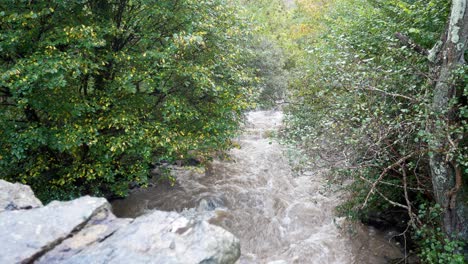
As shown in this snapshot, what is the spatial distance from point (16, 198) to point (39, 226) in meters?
1.10

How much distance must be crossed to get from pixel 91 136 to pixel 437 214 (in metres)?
6.95

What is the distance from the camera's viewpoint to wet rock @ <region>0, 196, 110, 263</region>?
346 cm

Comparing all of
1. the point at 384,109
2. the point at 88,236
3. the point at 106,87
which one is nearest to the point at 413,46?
the point at 384,109

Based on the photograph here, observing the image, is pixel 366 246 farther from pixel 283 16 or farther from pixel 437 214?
pixel 283 16

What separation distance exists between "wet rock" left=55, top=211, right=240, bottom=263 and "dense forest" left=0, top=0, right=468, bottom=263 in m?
2.84

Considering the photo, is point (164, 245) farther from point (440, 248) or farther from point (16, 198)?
point (440, 248)

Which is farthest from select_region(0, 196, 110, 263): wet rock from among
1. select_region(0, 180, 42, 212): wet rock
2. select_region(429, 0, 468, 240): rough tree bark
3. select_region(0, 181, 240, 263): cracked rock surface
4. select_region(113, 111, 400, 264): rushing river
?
select_region(429, 0, 468, 240): rough tree bark

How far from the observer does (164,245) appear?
12.2 ft

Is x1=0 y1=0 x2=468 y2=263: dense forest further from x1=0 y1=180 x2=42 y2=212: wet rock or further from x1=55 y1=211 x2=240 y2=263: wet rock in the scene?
x1=55 y1=211 x2=240 y2=263: wet rock

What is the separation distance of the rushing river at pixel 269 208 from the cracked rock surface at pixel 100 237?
318cm

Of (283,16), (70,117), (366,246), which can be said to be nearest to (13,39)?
(70,117)

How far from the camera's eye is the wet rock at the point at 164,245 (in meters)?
3.53

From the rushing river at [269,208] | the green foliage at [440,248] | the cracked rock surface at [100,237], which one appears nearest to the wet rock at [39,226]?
the cracked rock surface at [100,237]

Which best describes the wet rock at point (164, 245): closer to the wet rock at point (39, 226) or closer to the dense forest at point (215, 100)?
the wet rock at point (39, 226)
